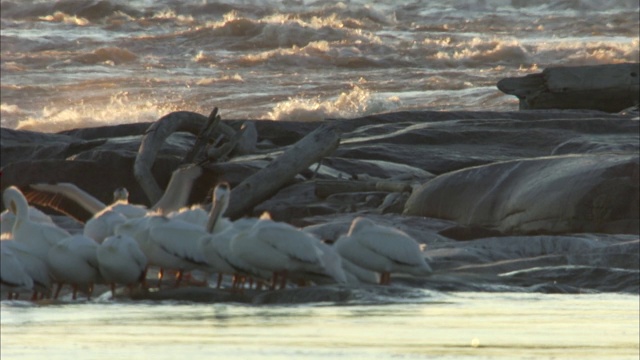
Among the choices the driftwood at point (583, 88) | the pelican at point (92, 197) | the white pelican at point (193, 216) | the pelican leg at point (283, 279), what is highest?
the white pelican at point (193, 216)

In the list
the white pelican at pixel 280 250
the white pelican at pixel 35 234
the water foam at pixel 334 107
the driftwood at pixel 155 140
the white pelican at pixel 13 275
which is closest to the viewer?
the white pelican at pixel 13 275

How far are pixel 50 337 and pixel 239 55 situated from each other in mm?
58908

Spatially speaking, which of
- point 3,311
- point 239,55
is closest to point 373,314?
point 3,311

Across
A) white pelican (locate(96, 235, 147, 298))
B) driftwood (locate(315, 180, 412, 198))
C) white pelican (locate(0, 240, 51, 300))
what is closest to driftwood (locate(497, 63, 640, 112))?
driftwood (locate(315, 180, 412, 198))

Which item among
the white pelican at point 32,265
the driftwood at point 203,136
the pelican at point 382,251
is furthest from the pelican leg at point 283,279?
the driftwood at point 203,136

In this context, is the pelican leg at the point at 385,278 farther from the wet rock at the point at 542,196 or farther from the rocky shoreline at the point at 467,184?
the wet rock at the point at 542,196

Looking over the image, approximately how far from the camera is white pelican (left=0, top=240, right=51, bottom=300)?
12.2 m

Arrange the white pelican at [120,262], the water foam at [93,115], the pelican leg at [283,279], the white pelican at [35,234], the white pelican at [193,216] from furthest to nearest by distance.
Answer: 1. the water foam at [93,115]
2. the white pelican at [193,216]
3. the white pelican at [35,234]
4. the pelican leg at [283,279]
5. the white pelican at [120,262]

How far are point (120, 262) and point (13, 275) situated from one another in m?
0.77

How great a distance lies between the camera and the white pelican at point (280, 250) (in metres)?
12.0

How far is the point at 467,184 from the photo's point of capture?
1742 centimetres

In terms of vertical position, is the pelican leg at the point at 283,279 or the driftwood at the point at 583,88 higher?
the pelican leg at the point at 283,279

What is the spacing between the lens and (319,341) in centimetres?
927

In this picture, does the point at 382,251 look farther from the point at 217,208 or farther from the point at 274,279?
the point at 217,208
